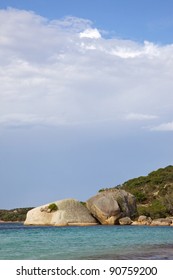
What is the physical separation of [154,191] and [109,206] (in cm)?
2271

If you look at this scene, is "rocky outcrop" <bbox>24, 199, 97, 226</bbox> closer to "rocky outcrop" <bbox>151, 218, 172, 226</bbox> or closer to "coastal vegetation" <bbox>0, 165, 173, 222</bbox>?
"coastal vegetation" <bbox>0, 165, 173, 222</bbox>

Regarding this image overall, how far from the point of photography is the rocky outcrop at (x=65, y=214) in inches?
1720

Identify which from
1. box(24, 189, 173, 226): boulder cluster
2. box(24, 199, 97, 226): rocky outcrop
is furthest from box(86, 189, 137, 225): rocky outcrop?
box(24, 199, 97, 226): rocky outcrop

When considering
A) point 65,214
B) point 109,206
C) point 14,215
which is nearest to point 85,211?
point 65,214

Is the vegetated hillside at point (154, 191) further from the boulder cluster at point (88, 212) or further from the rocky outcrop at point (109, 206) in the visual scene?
the boulder cluster at point (88, 212)

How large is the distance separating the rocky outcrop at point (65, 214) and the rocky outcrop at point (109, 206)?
73 cm

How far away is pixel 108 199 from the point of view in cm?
4412

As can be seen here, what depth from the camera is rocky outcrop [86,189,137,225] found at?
43906 mm

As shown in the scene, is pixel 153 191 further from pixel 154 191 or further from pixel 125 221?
pixel 125 221

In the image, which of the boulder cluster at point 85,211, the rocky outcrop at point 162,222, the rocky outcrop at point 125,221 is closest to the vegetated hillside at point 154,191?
the rocky outcrop at point 162,222

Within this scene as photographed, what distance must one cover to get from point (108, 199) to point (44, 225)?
5721 mm

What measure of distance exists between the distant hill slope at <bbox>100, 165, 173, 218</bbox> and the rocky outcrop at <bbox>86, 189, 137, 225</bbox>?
249 inches

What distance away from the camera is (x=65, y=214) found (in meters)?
44.0
